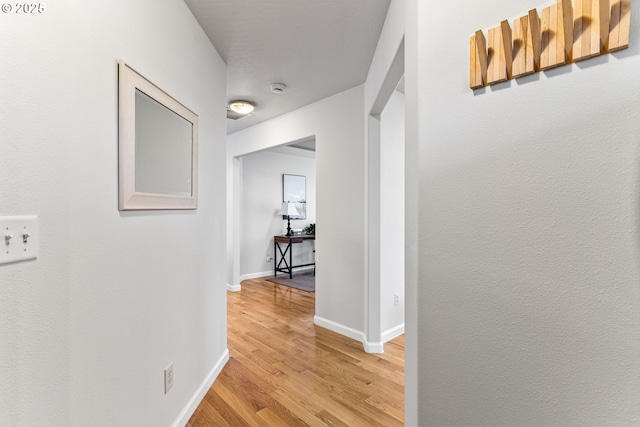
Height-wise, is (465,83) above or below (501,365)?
above

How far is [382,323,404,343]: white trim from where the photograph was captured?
274cm

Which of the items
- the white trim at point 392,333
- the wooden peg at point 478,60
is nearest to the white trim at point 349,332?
the white trim at point 392,333

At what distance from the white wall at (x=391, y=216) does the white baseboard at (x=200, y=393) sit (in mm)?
1399

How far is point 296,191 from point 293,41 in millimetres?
3904

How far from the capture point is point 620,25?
27.5 inches

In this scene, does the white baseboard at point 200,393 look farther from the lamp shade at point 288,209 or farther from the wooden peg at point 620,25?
the lamp shade at point 288,209

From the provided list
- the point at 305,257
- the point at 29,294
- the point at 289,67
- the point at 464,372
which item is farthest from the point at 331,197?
the point at 305,257

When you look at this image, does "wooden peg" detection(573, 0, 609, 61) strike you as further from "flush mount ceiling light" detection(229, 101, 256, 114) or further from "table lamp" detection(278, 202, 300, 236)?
"table lamp" detection(278, 202, 300, 236)

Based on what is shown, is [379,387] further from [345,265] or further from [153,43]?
[153,43]

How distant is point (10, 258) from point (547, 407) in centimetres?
149

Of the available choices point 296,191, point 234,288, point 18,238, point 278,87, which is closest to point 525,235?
point 18,238

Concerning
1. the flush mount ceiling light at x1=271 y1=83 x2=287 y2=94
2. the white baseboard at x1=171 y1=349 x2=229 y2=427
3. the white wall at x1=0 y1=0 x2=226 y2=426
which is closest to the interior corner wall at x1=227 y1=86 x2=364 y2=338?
the flush mount ceiling light at x1=271 y1=83 x2=287 y2=94

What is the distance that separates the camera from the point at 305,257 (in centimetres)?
594

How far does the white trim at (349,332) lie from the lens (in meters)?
2.53
